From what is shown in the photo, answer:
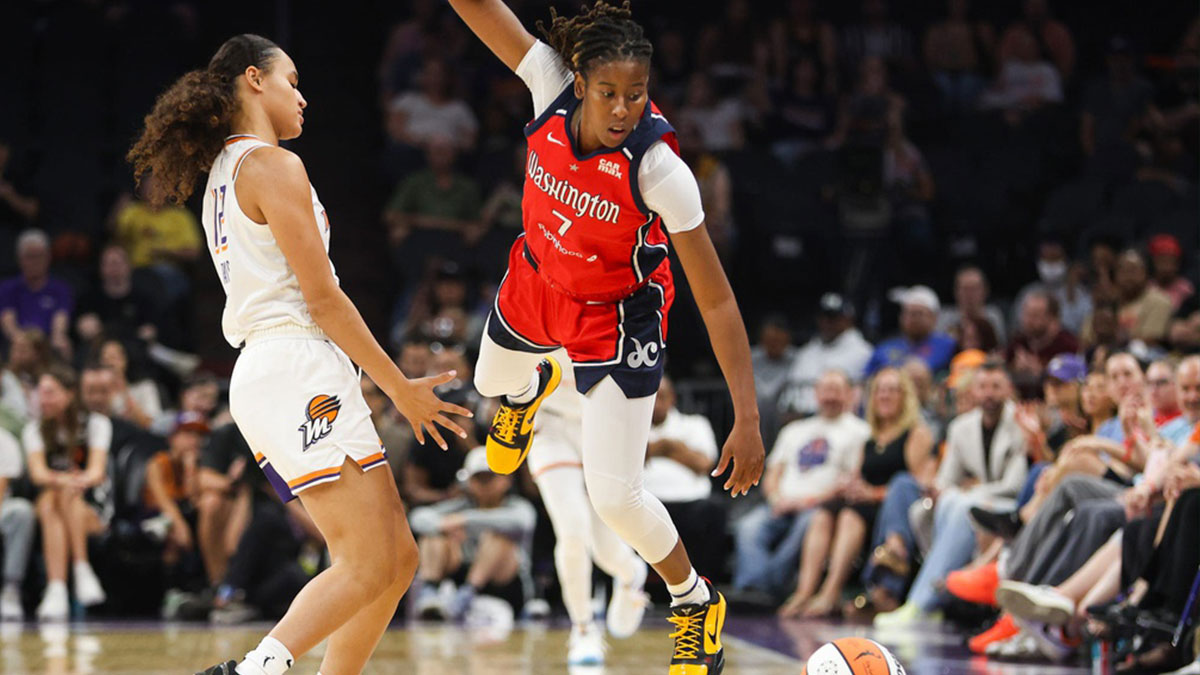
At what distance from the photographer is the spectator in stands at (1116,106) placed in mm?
12977

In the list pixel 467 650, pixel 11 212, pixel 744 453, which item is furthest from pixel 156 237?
pixel 744 453

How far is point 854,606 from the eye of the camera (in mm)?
9781

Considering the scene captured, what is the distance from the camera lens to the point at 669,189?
4.76 metres

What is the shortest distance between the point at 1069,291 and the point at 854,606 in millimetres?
3178

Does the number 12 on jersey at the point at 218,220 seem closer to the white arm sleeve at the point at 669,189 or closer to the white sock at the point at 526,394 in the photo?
the white arm sleeve at the point at 669,189

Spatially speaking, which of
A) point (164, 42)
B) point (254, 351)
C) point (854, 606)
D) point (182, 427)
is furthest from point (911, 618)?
point (164, 42)

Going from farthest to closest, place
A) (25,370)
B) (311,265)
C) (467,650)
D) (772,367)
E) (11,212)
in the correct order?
(11,212) < (772,367) < (25,370) < (467,650) < (311,265)

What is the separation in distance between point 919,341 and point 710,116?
318 centimetres

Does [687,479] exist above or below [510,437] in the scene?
below

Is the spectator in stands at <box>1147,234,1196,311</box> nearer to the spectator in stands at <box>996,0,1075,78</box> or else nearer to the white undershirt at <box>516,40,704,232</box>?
the spectator in stands at <box>996,0,1075,78</box>

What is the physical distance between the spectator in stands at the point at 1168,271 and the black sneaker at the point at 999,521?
260cm

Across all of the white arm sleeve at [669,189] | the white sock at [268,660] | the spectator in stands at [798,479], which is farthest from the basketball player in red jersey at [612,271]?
the spectator in stands at [798,479]

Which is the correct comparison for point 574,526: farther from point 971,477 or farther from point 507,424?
point 971,477

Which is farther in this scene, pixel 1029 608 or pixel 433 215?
pixel 433 215
